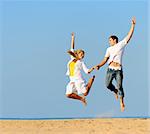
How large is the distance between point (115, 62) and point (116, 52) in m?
0.29

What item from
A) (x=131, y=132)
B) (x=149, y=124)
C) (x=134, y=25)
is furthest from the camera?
(x=149, y=124)

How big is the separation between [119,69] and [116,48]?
0.58 metres

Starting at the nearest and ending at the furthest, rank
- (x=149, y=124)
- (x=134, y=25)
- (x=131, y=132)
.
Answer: (x=134, y=25) → (x=131, y=132) → (x=149, y=124)

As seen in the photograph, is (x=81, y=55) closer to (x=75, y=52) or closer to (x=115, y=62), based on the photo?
(x=75, y=52)

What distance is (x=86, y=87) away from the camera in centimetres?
1338

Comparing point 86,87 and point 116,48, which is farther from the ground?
point 116,48

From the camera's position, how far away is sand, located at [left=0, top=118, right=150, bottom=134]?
80.7 feet

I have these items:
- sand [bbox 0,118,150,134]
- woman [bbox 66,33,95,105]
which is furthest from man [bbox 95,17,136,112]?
sand [bbox 0,118,150,134]

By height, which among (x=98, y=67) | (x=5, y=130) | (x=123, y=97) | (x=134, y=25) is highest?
(x=134, y=25)

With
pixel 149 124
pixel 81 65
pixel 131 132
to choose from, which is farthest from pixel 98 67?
pixel 149 124

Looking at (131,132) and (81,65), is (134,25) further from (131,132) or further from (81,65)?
(131,132)

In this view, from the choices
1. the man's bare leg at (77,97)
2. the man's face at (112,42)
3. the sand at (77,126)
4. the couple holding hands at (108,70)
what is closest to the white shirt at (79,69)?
the couple holding hands at (108,70)

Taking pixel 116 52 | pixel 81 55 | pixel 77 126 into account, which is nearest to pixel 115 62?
pixel 116 52

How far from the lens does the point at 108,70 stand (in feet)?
44.4
